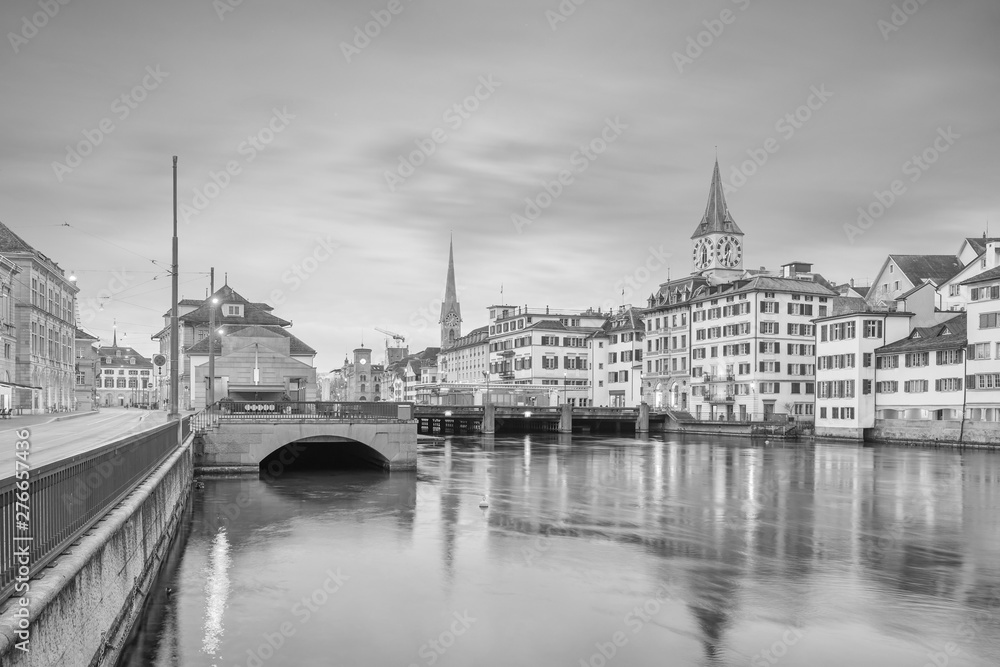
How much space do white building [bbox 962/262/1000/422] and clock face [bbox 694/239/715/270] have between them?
71899 millimetres

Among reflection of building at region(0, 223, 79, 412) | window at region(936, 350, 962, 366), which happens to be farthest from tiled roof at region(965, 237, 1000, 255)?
reflection of building at region(0, 223, 79, 412)

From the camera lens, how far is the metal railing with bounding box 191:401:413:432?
48.1 m

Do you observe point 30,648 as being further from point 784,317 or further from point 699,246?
point 699,246

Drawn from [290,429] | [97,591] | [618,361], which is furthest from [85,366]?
[97,591]

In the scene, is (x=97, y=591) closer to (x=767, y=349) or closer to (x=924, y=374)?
(x=924, y=374)

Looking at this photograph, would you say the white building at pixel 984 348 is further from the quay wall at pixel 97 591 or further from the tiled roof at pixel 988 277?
the quay wall at pixel 97 591

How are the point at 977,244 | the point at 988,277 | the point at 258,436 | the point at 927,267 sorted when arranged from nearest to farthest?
the point at 258,436
the point at 988,277
the point at 977,244
the point at 927,267

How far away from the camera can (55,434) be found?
34938mm

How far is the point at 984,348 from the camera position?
77250 mm

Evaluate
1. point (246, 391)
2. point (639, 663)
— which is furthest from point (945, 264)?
point (639, 663)

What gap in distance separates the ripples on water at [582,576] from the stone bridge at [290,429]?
2.57 m

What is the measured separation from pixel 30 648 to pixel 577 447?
3011 inches

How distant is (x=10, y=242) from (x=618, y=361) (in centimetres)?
9017

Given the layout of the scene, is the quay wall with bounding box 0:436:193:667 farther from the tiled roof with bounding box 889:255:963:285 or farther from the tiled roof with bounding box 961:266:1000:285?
the tiled roof with bounding box 889:255:963:285
